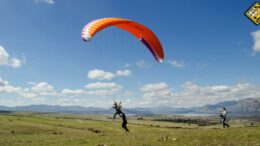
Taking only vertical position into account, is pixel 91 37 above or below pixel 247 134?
above

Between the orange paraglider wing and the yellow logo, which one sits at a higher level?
the orange paraglider wing

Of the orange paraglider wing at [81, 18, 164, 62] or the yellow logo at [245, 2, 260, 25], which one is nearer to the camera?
the yellow logo at [245, 2, 260, 25]

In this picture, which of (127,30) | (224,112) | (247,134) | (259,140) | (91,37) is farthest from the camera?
(224,112)

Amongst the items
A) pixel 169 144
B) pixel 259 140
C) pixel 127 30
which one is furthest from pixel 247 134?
pixel 127 30

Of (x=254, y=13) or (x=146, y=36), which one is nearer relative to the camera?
(x=254, y=13)

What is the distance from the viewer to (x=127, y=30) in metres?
36.9

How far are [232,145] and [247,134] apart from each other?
4.22 metres

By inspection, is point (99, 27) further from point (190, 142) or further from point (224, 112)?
point (224, 112)

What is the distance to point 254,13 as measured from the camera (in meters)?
21.4

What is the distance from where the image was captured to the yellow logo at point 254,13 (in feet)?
67.3

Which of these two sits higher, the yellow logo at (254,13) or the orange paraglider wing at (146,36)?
the orange paraglider wing at (146,36)

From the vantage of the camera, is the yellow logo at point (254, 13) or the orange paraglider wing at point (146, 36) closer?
the yellow logo at point (254, 13)

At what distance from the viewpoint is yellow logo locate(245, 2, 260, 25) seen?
2051cm

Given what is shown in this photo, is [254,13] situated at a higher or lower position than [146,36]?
lower
